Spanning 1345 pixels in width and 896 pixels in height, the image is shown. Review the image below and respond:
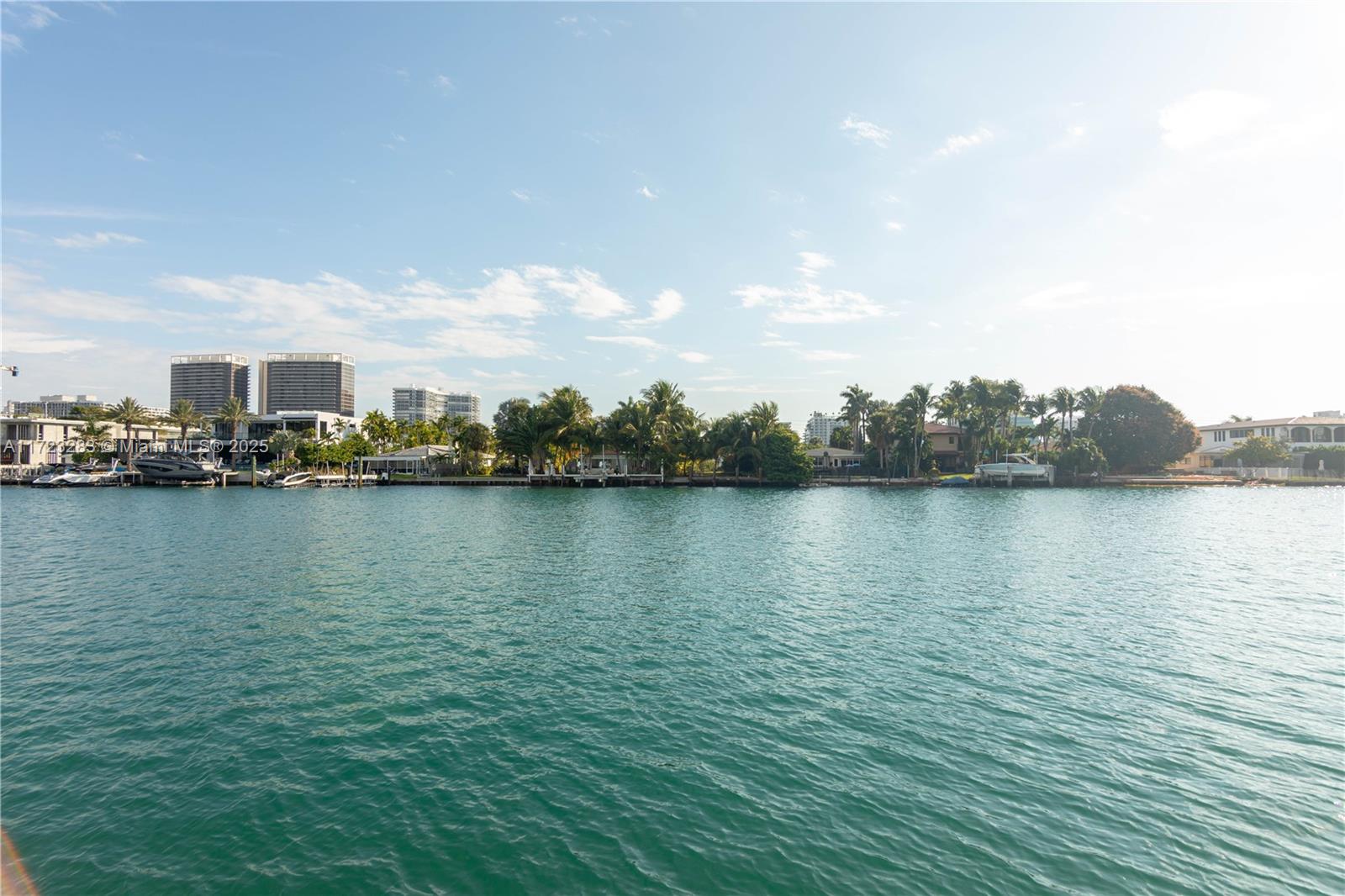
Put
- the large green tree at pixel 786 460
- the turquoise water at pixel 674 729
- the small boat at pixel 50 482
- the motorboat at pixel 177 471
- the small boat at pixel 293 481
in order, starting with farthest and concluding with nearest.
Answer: the small boat at pixel 293 481, the motorboat at pixel 177 471, the small boat at pixel 50 482, the large green tree at pixel 786 460, the turquoise water at pixel 674 729

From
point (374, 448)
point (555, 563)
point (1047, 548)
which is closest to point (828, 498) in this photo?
point (1047, 548)

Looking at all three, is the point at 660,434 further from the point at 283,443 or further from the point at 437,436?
the point at 283,443

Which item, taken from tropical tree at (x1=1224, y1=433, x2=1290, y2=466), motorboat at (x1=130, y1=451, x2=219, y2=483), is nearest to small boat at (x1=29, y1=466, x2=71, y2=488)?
motorboat at (x1=130, y1=451, x2=219, y2=483)

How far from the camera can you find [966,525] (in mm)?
50906

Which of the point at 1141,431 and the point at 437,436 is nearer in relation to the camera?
the point at 1141,431

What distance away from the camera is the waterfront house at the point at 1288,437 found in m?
113

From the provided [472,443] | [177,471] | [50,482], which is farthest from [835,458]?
[50,482]

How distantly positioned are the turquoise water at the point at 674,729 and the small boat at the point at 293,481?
7852 cm

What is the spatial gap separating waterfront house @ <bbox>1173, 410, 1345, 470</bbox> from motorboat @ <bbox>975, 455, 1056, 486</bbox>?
3206cm

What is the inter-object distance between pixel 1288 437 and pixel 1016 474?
62.9 meters

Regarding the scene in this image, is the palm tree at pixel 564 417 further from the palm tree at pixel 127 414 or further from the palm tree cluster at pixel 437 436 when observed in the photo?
the palm tree at pixel 127 414

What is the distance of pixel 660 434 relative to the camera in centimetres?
10369

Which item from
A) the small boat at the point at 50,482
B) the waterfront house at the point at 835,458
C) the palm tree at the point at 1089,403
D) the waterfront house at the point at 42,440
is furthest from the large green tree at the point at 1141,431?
the waterfront house at the point at 42,440

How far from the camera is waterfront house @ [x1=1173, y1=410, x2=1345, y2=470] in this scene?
372ft
